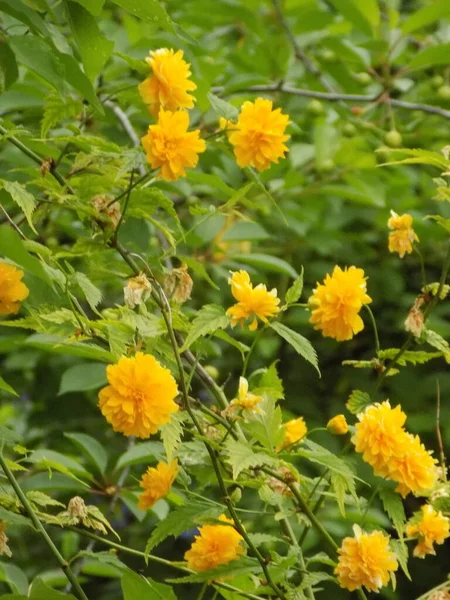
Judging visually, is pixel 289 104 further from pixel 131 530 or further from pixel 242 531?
pixel 242 531

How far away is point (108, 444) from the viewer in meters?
2.71

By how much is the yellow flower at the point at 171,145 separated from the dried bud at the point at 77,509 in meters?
0.33

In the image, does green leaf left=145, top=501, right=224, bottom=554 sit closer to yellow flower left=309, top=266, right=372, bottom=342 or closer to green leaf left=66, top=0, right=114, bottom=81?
yellow flower left=309, top=266, right=372, bottom=342

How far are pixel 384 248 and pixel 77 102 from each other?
6.50 feet

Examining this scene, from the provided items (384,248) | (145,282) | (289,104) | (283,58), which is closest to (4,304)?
(145,282)

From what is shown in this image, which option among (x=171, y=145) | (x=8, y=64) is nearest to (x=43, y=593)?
(x=171, y=145)

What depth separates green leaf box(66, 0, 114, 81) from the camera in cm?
111

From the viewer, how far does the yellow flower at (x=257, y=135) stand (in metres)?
1.07

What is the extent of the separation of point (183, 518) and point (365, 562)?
185mm

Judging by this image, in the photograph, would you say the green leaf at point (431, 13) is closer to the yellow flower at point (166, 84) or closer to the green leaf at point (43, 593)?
the yellow flower at point (166, 84)

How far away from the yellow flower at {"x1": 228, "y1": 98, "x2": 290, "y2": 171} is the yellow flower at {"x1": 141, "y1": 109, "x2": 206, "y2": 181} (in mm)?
68

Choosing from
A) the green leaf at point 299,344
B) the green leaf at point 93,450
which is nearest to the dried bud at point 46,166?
the green leaf at point 299,344

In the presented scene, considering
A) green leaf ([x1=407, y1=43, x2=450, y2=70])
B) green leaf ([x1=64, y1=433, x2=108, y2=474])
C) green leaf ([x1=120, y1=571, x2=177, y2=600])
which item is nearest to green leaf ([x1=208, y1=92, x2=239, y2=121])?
green leaf ([x1=120, y1=571, x2=177, y2=600])

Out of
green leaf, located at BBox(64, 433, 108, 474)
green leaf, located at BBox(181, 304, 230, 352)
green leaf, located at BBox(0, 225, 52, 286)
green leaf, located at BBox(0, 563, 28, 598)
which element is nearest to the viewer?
green leaf, located at BBox(0, 225, 52, 286)
